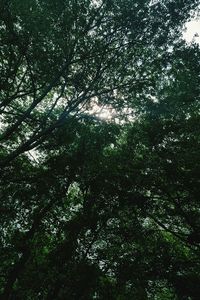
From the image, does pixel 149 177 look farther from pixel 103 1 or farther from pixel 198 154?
pixel 103 1

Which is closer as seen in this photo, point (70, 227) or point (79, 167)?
point (70, 227)

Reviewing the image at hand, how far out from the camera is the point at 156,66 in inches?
545

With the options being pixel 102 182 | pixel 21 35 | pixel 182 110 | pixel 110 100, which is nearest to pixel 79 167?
pixel 102 182

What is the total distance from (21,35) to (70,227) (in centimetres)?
777

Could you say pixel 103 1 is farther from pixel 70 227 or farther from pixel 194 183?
pixel 70 227

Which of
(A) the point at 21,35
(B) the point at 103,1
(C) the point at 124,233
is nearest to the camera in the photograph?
(A) the point at 21,35

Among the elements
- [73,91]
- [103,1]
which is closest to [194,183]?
[73,91]

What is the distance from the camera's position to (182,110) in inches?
551

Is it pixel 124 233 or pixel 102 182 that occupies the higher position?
pixel 102 182

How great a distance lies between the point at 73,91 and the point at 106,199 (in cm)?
Result: 529

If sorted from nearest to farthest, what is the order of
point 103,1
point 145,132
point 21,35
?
point 21,35 < point 103,1 < point 145,132

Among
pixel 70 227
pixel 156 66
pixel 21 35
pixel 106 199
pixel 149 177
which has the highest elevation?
pixel 156 66

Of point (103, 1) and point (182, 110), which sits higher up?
point (103, 1)

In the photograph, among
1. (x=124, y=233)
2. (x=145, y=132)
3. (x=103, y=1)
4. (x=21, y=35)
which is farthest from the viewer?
(x=145, y=132)
